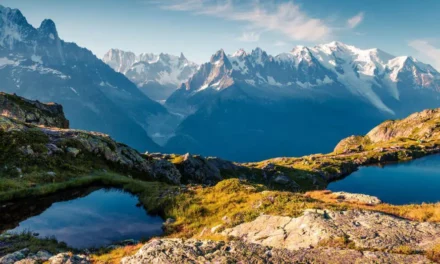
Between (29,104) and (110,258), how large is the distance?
76118 millimetres

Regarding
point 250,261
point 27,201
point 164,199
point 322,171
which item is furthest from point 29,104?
point 322,171

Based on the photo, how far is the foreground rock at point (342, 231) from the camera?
50.7 feet

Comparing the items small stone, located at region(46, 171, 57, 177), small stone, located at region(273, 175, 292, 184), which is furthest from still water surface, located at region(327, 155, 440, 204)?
small stone, located at region(46, 171, 57, 177)

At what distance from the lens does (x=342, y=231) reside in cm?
1656

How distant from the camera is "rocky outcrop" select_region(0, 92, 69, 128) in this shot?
230 feet

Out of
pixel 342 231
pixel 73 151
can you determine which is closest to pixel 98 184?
pixel 73 151

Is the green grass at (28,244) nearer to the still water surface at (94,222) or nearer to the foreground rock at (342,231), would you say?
the still water surface at (94,222)

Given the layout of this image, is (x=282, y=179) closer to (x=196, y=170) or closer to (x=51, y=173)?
(x=196, y=170)

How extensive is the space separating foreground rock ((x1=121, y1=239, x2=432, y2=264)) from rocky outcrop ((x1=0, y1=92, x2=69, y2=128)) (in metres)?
68.6

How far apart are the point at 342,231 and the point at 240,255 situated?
237 inches

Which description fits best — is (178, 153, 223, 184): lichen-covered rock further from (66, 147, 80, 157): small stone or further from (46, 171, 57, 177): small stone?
(46, 171, 57, 177): small stone

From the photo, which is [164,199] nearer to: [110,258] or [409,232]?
[110,258]

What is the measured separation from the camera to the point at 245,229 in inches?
784

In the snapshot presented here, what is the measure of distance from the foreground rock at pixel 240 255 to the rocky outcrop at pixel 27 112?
225ft
